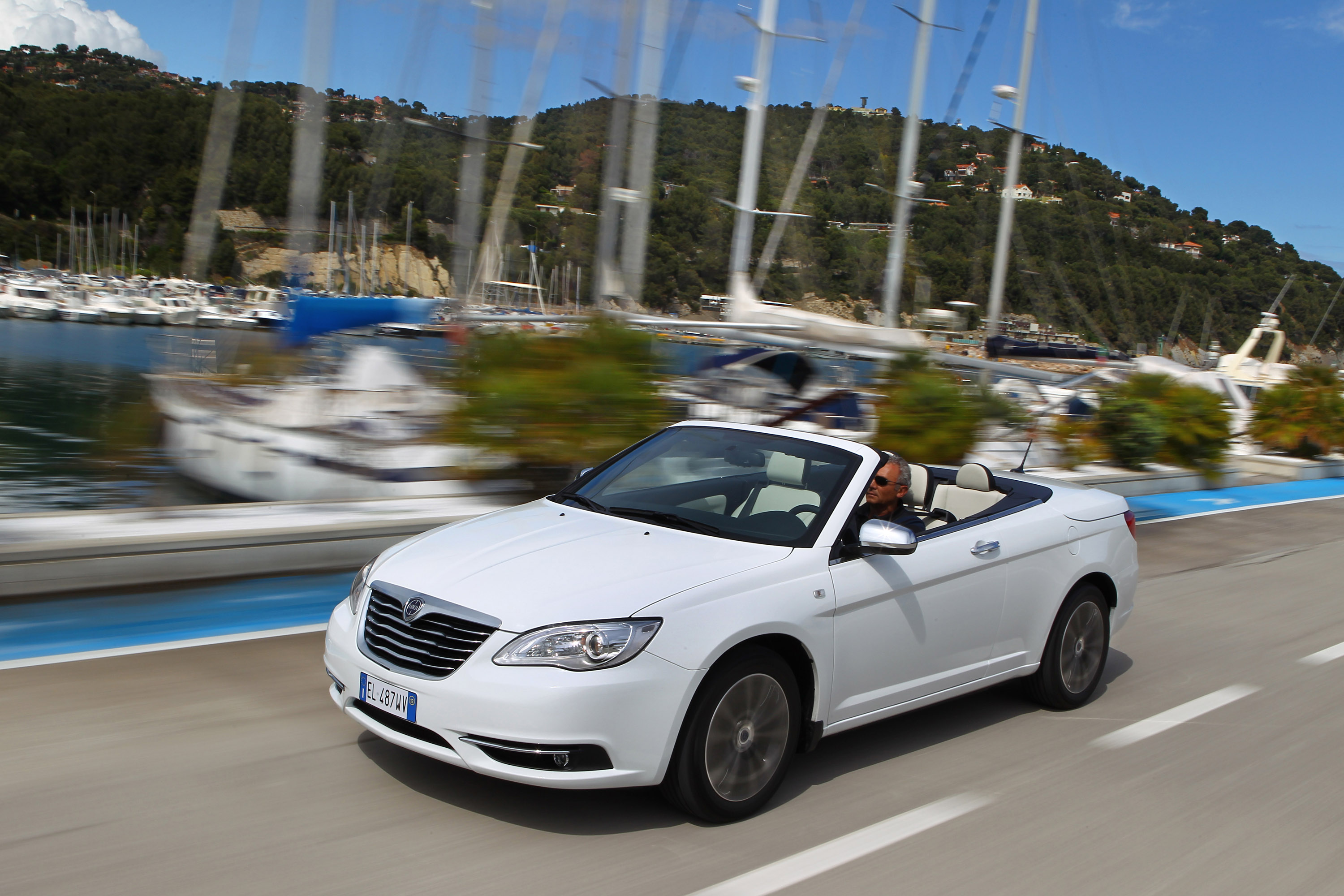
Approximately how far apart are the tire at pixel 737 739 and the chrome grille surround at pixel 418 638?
781 millimetres

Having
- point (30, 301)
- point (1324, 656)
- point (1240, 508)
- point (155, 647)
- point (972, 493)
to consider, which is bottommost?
point (30, 301)

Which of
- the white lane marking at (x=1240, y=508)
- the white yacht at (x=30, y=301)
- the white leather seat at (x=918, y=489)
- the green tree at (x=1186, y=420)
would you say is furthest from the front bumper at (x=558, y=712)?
the white yacht at (x=30, y=301)

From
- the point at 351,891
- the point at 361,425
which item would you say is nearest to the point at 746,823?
the point at 351,891

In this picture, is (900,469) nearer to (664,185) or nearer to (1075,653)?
(1075,653)

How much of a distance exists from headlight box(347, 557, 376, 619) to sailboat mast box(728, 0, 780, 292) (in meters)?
12.6

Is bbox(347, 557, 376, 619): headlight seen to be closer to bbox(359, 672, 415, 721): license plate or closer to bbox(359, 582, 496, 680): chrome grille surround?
bbox(359, 582, 496, 680): chrome grille surround

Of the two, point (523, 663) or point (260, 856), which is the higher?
point (523, 663)

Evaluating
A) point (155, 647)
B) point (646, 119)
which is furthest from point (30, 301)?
point (155, 647)

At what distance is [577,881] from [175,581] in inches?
144

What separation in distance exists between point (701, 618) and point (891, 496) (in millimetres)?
1613

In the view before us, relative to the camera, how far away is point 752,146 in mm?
17234

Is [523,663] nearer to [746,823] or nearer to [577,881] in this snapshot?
[577,881]

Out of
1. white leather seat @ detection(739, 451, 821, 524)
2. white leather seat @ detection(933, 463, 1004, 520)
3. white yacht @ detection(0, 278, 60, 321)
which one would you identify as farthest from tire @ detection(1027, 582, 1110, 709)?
white yacht @ detection(0, 278, 60, 321)

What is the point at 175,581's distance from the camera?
20.4 ft
